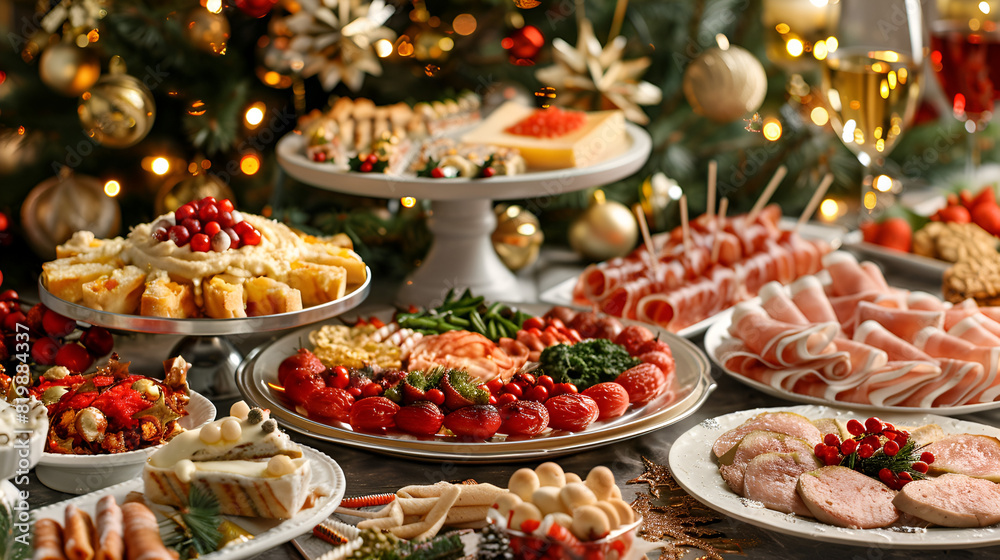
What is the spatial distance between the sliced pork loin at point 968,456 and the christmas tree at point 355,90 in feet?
4.01

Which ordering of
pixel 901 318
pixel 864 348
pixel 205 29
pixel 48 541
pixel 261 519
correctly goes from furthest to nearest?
pixel 205 29 → pixel 901 318 → pixel 864 348 → pixel 261 519 → pixel 48 541

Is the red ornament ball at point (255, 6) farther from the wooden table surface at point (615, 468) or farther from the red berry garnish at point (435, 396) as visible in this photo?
the red berry garnish at point (435, 396)

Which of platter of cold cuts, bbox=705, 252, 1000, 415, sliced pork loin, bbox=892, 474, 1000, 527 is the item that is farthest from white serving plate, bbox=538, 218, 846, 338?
sliced pork loin, bbox=892, 474, 1000, 527

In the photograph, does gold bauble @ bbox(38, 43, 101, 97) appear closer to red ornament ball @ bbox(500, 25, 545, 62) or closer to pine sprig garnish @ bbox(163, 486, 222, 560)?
red ornament ball @ bbox(500, 25, 545, 62)

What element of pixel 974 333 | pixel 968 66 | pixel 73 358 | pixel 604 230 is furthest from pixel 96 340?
pixel 968 66

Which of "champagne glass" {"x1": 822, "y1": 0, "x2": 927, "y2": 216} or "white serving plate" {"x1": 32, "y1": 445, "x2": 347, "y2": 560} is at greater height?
"champagne glass" {"x1": 822, "y1": 0, "x2": 927, "y2": 216}

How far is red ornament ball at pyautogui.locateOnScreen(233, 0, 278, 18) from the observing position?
218 centimetres

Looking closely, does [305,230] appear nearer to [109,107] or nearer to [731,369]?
[109,107]

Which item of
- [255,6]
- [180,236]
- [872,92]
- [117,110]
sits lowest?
[180,236]

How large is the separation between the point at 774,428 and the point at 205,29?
4.89 ft

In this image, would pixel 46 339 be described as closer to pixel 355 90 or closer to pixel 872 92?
pixel 355 90

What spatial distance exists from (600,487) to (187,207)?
2.92 ft

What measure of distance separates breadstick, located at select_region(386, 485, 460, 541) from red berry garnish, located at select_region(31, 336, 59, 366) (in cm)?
78

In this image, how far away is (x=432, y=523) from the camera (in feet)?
4.02
